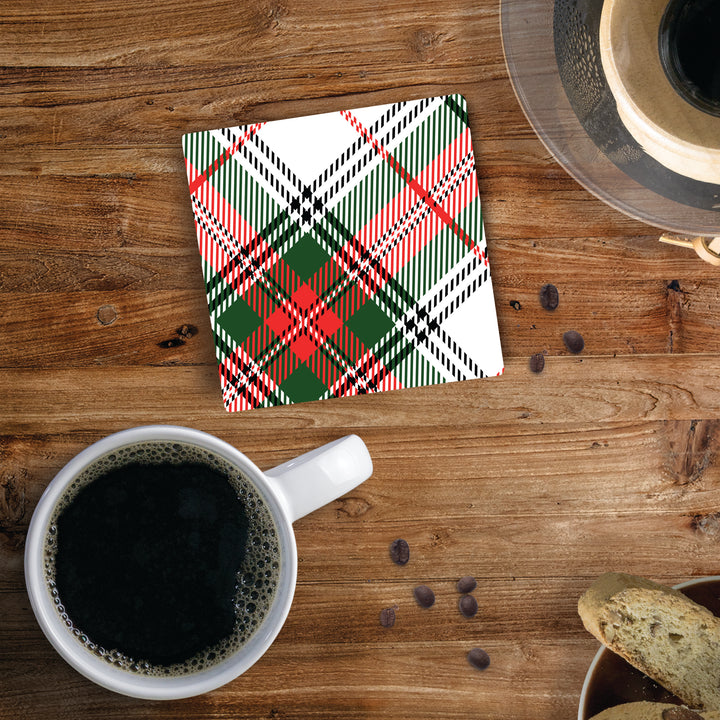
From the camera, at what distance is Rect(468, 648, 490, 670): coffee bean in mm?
743

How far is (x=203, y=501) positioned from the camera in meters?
0.66

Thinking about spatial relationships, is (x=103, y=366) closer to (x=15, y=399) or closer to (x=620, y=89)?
(x=15, y=399)

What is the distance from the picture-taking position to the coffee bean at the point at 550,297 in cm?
74

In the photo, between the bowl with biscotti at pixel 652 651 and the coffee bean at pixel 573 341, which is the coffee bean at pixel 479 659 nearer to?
the bowl with biscotti at pixel 652 651

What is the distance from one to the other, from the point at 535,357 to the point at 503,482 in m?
0.14

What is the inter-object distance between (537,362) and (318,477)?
281 mm

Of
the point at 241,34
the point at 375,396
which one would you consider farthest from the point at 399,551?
the point at 241,34

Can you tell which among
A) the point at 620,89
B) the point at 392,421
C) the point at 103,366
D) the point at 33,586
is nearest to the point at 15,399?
the point at 103,366

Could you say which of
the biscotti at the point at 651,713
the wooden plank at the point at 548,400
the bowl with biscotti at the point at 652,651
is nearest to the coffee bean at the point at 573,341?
the wooden plank at the point at 548,400

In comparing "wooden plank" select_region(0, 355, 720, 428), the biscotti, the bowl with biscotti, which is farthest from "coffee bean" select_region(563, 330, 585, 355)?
the biscotti

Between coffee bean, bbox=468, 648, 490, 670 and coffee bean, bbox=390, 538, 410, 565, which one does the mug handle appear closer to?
coffee bean, bbox=390, 538, 410, 565

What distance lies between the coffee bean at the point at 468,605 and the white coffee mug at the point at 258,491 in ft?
0.69

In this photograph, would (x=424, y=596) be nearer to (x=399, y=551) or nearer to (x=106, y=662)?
A: (x=399, y=551)

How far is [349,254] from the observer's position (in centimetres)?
74
